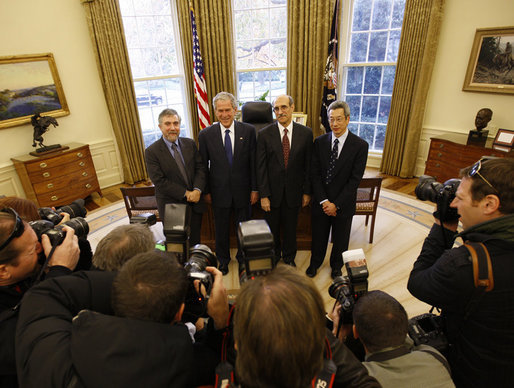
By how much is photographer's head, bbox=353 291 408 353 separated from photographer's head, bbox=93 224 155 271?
845 millimetres

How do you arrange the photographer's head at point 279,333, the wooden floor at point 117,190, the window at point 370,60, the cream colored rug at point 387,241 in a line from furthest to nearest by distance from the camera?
the window at point 370,60
the wooden floor at point 117,190
the cream colored rug at point 387,241
the photographer's head at point 279,333

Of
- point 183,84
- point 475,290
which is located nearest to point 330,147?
point 475,290

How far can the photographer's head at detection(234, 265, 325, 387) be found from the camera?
2.01 ft

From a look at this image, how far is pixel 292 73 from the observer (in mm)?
5172

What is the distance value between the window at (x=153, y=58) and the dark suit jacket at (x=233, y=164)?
3.32 m

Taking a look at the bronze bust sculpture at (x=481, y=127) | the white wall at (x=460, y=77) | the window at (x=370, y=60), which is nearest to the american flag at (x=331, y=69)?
the window at (x=370, y=60)

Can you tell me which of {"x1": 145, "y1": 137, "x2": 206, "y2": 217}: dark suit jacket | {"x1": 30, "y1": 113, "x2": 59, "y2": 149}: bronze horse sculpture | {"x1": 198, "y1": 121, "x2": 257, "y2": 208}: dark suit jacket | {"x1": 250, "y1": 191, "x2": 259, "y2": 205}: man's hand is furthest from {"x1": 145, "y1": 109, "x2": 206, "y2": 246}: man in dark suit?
{"x1": 30, "y1": 113, "x2": 59, "y2": 149}: bronze horse sculpture

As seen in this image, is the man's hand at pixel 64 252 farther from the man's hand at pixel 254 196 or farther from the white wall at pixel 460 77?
the white wall at pixel 460 77

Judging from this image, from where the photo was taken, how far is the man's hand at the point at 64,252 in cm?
108

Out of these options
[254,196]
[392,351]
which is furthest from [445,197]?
[254,196]

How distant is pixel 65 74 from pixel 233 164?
3463 mm

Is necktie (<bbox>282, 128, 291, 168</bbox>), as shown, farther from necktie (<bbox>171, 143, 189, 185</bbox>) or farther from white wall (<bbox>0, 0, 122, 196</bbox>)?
white wall (<bbox>0, 0, 122, 196</bbox>)

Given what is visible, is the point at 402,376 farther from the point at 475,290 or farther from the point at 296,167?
the point at 296,167

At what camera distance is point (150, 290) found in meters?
0.81
